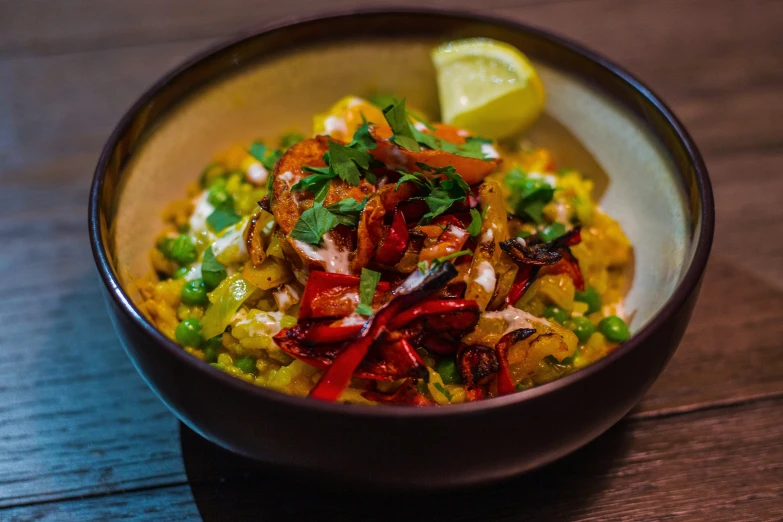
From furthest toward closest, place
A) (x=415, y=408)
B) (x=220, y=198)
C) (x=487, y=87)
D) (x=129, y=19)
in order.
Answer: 1. (x=129, y=19)
2. (x=487, y=87)
3. (x=220, y=198)
4. (x=415, y=408)

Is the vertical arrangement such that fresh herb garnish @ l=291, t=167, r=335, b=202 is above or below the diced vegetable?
above

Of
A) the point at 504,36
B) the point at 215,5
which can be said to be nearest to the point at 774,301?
the point at 504,36

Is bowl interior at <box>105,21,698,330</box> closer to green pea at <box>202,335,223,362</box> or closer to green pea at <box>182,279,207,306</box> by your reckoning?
green pea at <box>182,279,207,306</box>

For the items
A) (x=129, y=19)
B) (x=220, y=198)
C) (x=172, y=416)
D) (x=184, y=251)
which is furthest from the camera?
(x=129, y=19)

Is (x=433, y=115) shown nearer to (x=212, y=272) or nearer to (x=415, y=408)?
(x=212, y=272)

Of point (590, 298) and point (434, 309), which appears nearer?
point (434, 309)

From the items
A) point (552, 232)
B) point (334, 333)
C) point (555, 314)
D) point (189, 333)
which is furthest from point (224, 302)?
point (552, 232)

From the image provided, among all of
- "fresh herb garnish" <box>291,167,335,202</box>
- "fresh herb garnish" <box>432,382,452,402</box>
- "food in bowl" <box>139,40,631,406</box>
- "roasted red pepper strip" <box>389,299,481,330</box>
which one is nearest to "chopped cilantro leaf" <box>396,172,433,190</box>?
"food in bowl" <box>139,40,631,406</box>
